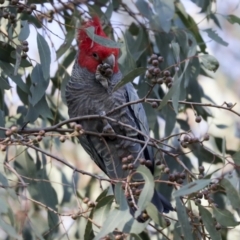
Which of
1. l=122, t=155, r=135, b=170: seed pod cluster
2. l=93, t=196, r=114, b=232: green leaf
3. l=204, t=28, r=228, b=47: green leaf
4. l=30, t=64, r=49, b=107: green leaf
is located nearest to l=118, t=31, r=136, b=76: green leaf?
l=204, t=28, r=228, b=47: green leaf

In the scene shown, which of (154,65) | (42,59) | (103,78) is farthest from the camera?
(103,78)

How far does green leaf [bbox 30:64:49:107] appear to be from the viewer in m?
2.09

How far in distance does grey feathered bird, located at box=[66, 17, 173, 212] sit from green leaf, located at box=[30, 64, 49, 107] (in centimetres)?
33

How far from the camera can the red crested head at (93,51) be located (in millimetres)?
2439

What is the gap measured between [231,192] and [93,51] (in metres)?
1.11

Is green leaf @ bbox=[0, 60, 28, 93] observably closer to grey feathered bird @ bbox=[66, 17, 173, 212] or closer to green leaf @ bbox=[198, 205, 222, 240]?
grey feathered bird @ bbox=[66, 17, 173, 212]

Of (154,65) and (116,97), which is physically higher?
(154,65)

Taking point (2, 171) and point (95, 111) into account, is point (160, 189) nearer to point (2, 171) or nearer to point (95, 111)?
point (95, 111)

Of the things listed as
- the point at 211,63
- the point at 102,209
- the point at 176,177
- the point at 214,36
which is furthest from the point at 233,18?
the point at 102,209

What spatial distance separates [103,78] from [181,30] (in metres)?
0.41

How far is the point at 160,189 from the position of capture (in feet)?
9.11

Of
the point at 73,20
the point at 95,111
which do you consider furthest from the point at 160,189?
the point at 73,20

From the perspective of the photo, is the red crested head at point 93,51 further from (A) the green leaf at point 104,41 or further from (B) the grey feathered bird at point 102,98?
(A) the green leaf at point 104,41

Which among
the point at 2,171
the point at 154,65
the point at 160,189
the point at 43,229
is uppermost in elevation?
the point at 154,65
